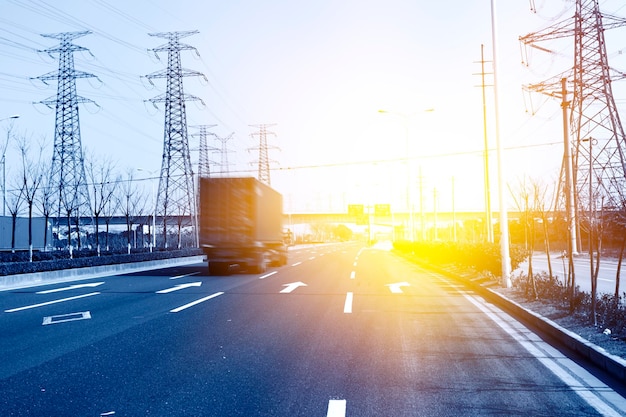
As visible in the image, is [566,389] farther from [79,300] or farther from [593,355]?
[79,300]

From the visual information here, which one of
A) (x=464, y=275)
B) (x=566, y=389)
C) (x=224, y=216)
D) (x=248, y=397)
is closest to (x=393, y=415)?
(x=248, y=397)

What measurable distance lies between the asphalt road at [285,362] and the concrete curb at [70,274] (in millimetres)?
6447

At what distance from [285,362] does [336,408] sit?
6.22 feet

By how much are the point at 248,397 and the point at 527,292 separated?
8466 millimetres

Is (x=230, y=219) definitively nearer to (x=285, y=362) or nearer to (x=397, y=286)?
(x=397, y=286)

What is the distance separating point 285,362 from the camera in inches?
263

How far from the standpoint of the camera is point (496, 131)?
1442 cm

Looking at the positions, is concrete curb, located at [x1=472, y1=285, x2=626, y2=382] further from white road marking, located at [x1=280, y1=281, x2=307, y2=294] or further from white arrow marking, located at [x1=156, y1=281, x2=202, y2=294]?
white arrow marking, located at [x1=156, y1=281, x2=202, y2=294]

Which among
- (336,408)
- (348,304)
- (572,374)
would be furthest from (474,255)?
(336,408)

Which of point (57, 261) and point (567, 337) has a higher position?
point (57, 261)

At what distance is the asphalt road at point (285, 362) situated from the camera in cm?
497

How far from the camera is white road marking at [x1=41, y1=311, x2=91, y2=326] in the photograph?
10.2m

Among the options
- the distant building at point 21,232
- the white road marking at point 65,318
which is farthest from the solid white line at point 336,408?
the distant building at point 21,232

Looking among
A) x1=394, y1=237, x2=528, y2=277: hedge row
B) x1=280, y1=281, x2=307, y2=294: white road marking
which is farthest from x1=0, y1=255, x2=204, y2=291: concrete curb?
x1=394, y1=237, x2=528, y2=277: hedge row
